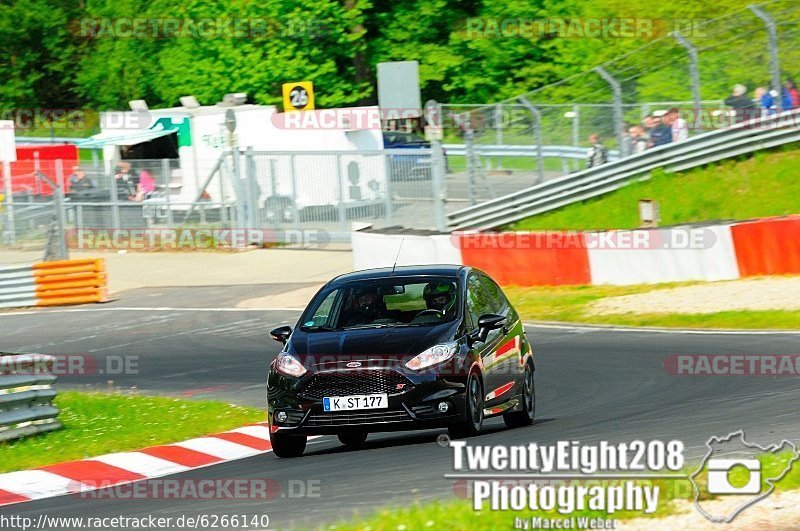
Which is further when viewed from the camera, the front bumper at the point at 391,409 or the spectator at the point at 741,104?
the spectator at the point at 741,104

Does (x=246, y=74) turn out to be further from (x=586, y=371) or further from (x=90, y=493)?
(x=90, y=493)

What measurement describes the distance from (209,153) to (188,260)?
3.69 metres

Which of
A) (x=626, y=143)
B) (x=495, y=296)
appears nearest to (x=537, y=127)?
(x=626, y=143)

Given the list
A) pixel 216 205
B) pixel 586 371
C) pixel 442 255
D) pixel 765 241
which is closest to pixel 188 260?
pixel 216 205

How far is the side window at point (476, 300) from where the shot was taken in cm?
1195

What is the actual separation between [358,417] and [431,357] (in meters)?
0.71

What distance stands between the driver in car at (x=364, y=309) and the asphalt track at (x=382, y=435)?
1.03 meters

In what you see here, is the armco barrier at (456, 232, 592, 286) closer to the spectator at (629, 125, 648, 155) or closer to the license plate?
the spectator at (629, 125, 648, 155)

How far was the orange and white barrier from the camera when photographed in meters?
21.5

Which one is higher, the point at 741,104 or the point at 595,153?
the point at 741,104

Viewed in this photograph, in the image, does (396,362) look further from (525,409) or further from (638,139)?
(638,139)

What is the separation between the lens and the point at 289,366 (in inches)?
444

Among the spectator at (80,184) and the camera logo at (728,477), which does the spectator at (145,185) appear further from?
the camera logo at (728,477)

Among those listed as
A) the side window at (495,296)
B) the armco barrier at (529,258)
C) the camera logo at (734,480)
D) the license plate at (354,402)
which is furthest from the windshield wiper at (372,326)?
the armco barrier at (529,258)
